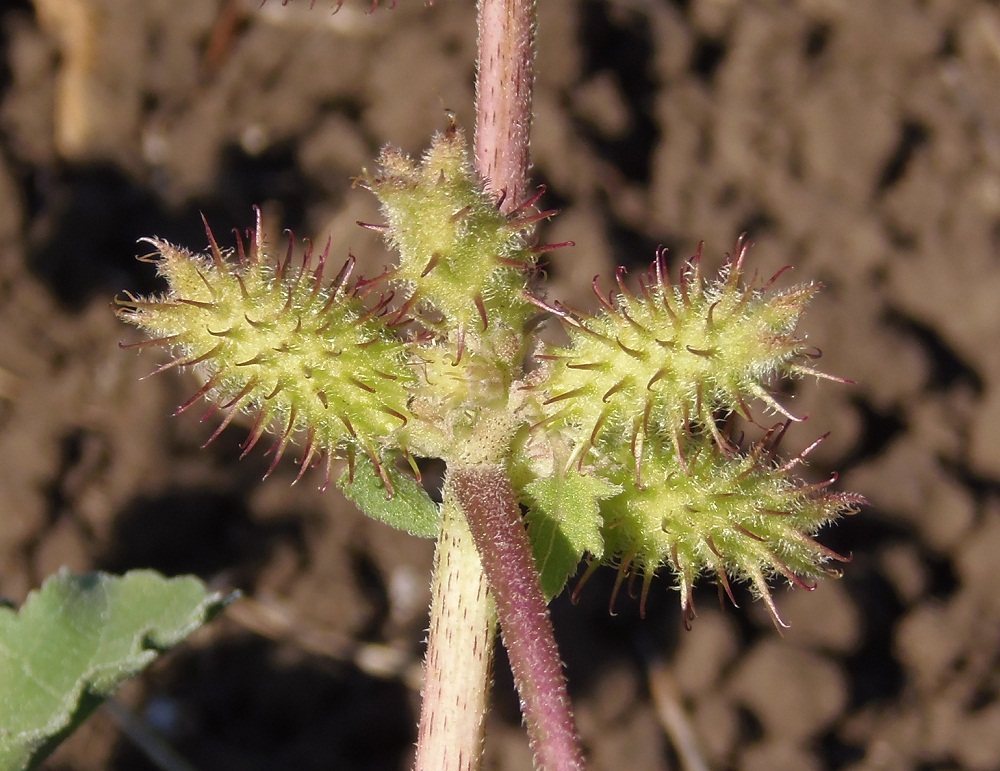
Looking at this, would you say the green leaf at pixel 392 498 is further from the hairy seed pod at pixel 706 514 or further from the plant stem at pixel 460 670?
the hairy seed pod at pixel 706 514

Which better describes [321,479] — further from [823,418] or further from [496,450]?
[496,450]

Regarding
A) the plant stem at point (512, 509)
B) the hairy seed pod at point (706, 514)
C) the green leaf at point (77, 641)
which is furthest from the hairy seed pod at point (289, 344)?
the green leaf at point (77, 641)

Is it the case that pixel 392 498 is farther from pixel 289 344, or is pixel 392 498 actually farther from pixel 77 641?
pixel 77 641

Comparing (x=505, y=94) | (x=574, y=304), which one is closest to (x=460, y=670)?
(x=505, y=94)

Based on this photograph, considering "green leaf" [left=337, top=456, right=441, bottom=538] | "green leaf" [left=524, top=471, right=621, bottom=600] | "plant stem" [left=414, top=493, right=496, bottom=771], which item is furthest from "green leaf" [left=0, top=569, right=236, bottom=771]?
"green leaf" [left=524, top=471, right=621, bottom=600]

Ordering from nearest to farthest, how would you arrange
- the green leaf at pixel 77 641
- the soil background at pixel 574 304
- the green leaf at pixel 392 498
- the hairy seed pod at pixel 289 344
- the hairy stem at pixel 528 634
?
the hairy stem at pixel 528 634, the hairy seed pod at pixel 289 344, the green leaf at pixel 392 498, the green leaf at pixel 77 641, the soil background at pixel 574 304

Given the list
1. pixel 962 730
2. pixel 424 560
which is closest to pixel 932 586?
pixel 962 730
